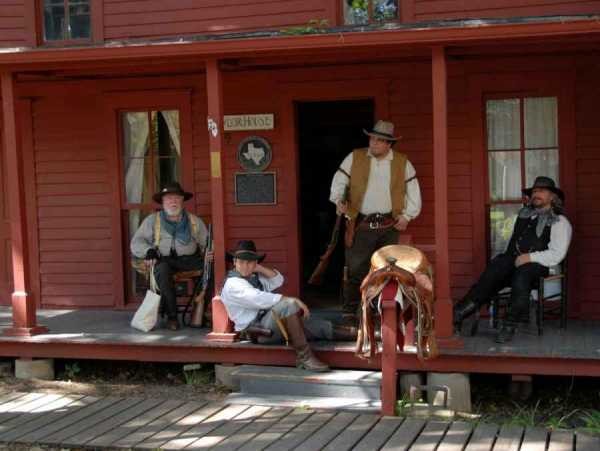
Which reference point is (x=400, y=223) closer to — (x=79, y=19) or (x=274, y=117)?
(x=274, y=117)

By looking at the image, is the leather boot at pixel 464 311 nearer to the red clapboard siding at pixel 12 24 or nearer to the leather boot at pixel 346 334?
the leather boot at pixel 346 334

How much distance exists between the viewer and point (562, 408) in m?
6.83

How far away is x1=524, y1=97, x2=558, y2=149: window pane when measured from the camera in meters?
8.05

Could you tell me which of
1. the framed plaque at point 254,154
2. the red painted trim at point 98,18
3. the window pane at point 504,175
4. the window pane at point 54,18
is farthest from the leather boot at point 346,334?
the window pane at point 54,18

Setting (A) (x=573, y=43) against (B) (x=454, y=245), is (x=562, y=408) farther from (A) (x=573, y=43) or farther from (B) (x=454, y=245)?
(A) (x=573, y=43)

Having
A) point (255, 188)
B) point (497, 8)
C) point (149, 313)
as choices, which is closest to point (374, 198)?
point (255, 188)

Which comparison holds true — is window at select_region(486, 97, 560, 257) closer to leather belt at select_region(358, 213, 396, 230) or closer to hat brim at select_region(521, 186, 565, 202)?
hat brim at select_region(521, 186, 565, 202)

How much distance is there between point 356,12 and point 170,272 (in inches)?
117

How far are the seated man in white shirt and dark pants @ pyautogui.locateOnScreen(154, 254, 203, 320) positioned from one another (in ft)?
2.62

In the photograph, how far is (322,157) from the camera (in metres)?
11.7

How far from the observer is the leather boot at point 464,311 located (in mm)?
7129

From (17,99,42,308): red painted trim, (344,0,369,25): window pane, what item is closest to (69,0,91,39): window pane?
(17,99,42,308): red painted trim

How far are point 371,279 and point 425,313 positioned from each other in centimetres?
44

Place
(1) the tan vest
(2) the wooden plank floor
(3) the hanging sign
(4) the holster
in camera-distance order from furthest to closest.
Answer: (3) the hanging sign, (4) the holster, (1) the tan vest, (2) the wooden plank floor
